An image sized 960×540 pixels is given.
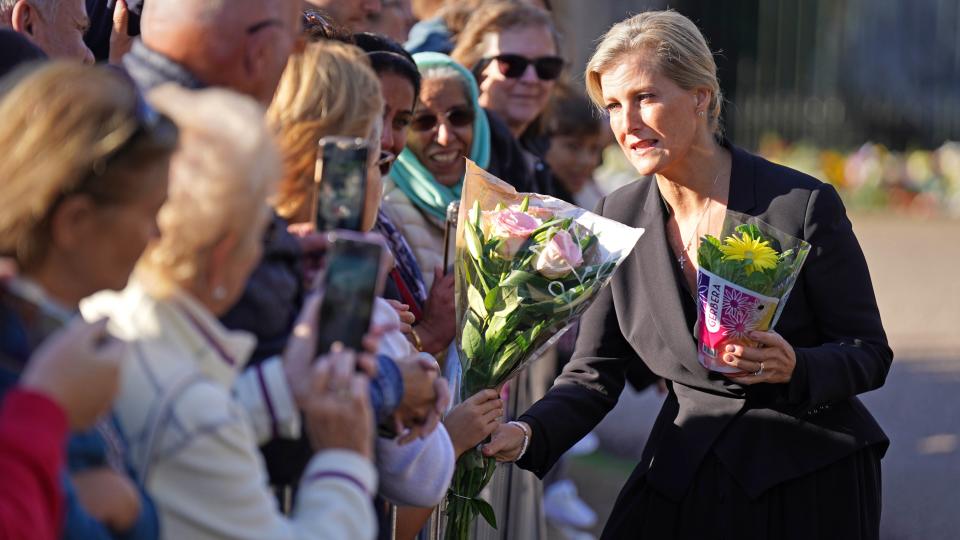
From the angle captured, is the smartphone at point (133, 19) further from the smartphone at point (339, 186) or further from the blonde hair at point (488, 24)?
the blonde hair at point (488, 24)

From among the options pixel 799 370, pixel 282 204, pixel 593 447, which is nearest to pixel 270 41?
pixel 282 204

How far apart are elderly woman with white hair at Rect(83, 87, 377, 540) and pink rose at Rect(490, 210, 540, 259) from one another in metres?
1.19

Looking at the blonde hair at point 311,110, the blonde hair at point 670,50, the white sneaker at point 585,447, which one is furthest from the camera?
the white sneaker at point 585,447

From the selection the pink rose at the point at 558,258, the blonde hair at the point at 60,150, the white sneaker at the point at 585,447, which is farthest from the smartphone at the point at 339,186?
the white sneaker at the point at 585,447

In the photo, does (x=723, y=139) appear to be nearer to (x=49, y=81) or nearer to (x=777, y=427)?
(x=777, y=427)

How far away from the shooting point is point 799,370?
10.4 feet

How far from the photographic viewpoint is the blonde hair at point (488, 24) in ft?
18.4

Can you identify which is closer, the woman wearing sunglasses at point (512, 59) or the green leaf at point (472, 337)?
the green leaf at point (472, 337)

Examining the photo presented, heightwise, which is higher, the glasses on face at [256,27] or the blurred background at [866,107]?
the glasses on face at [256,27]

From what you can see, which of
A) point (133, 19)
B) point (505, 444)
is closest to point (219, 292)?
point (505, 444)

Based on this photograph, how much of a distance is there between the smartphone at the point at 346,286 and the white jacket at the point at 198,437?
0.12m

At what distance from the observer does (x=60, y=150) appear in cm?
173

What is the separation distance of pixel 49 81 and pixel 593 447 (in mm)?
5638

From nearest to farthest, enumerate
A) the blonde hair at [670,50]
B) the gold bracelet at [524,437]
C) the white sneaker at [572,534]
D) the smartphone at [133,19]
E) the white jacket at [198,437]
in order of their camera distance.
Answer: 1. the white jacket at [198,437]
2. the gold bracelet at [524,437]
3. the blonde hair at [670,50]
4. the smartphone at [133,19]
5. the white sneaker at [572,534]
